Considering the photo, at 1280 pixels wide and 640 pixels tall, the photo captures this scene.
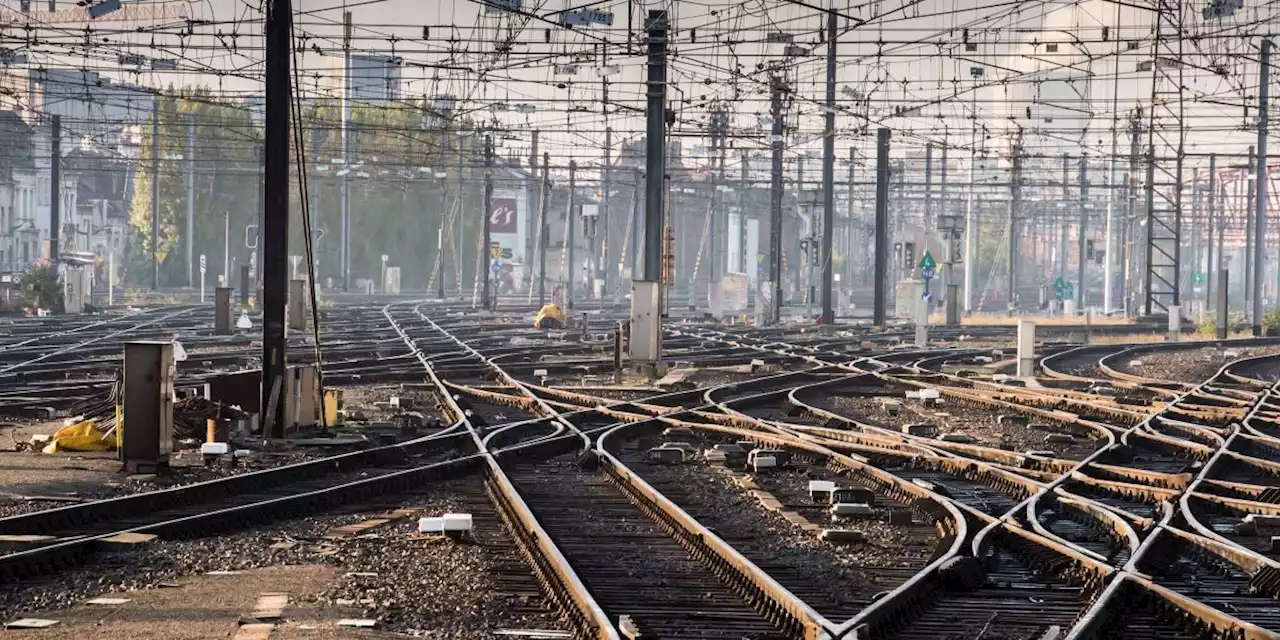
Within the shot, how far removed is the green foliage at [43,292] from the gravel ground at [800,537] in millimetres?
42969

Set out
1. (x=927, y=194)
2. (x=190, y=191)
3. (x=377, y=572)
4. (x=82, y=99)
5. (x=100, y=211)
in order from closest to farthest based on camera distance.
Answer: (x=377, y=572) → (x=82, y=99) → (x=927, y=194) → (x=190, y=191) → (x=100, y=211)

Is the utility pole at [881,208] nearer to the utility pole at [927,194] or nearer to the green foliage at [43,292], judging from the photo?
the utility pole at [927,194]

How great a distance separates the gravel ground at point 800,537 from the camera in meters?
9.71

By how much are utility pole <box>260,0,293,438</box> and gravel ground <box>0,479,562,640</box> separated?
574 centimetres

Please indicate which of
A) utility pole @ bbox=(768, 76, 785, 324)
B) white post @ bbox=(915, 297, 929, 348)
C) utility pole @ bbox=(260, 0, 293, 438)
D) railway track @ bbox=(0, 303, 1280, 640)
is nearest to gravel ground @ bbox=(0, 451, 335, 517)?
railway track @ bbox=(0, 303, 1280, 640)

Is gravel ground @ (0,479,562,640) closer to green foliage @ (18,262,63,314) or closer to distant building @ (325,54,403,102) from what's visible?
distant building @ (325,54,403,102)

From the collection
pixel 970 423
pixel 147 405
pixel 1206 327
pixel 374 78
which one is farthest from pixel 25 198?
pixel 147 405

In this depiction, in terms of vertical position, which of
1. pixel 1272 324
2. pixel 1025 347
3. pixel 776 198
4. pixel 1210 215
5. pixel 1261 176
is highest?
pixel 1261 176

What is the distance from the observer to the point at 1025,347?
95.5ft

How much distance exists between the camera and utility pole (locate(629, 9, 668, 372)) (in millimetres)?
28594

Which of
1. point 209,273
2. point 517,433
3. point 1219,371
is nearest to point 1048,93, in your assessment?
point 209,273

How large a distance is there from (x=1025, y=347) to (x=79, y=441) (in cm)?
1640

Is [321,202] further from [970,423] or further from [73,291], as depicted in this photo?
[970,423]

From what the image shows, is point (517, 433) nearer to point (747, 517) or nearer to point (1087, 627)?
point (747, 517)
